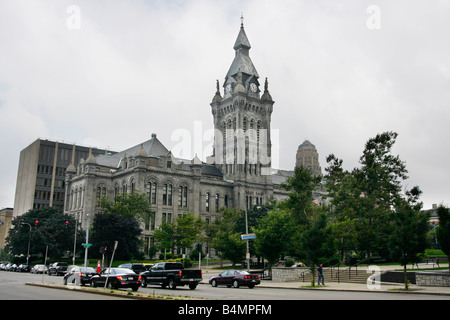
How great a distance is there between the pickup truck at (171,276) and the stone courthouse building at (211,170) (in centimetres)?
4517

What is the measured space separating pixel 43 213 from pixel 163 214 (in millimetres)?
20893

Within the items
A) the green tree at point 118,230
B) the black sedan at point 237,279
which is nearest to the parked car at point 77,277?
the black sedan at point 237,279

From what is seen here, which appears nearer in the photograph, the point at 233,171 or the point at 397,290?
the point at 397,290

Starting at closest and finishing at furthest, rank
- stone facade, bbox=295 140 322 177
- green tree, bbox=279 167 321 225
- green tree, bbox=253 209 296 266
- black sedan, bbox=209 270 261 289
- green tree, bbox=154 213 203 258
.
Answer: black sedan, bbox=209 270 261 289 → green tree, bbox=253 209 296 266 → green tree, bbox=279 167 321 225 → green tree, bbox=154 213 203 258 → stone facade, bbox=295 140 322 177

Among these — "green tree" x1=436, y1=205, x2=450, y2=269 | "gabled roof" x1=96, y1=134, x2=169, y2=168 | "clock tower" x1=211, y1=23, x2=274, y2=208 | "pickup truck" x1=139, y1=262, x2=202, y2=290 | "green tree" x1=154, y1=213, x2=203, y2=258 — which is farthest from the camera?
"clock tower" x1=211, y1=23, x2=274, y2=208

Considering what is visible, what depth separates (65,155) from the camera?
11831cm

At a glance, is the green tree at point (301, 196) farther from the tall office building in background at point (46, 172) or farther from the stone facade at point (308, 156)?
the stone facade at point (308, 156)

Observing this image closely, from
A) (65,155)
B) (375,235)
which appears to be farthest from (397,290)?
(65,155)

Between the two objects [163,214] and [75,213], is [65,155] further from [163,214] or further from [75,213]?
[163,214]

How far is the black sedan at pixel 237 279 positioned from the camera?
Answer: 29312 mm

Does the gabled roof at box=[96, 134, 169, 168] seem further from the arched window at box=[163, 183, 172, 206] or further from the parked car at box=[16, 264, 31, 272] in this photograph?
the parked car at box=[16, 264, 31, 272]

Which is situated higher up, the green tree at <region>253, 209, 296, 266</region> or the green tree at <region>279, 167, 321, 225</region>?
the green tree at <region>279, 167, 321, 225</region>

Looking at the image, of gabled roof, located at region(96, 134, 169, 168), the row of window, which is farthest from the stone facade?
the row of window

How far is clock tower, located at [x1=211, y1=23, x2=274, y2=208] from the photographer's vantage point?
93.9 meters
